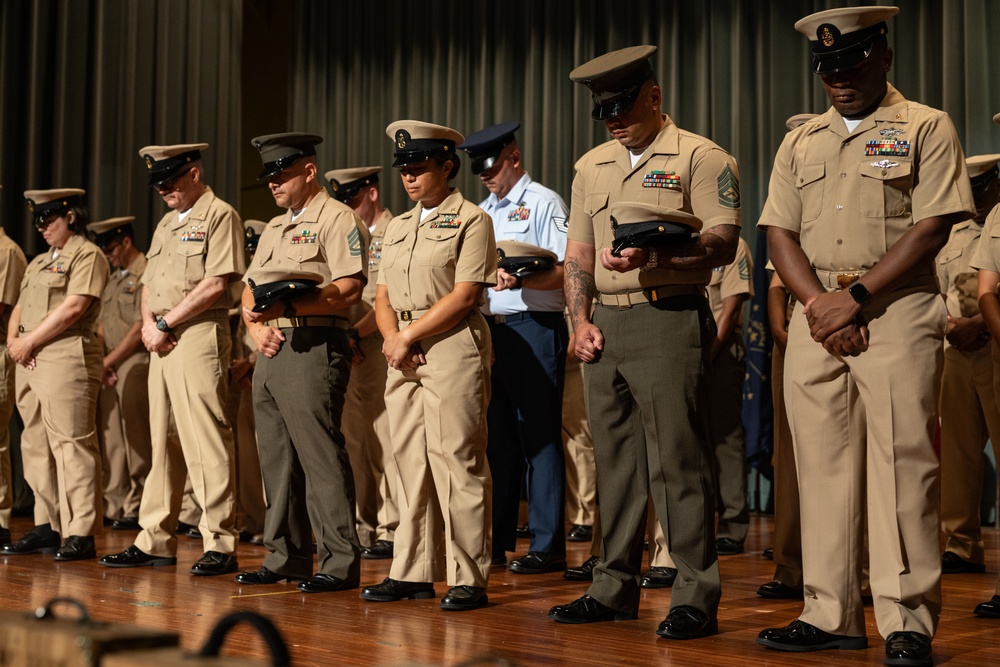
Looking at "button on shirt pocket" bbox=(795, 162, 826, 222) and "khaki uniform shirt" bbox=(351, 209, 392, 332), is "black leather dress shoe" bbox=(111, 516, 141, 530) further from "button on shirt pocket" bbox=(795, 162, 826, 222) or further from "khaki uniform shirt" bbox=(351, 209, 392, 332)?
"button on shirt pocket" bbox=(795, 162, 826, 222)

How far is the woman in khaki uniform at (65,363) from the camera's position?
477 centimetres

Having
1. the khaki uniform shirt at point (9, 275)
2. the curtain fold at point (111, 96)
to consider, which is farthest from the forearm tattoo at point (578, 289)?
the curtain fold at point (111, 96)

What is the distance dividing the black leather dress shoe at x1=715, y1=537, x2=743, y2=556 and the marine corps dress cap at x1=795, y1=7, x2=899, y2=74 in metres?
2.72

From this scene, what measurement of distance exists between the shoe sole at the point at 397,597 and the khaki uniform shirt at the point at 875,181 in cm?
164

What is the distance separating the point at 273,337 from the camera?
3875mm

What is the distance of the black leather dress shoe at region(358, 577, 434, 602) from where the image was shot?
353 cm

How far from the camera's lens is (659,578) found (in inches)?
152

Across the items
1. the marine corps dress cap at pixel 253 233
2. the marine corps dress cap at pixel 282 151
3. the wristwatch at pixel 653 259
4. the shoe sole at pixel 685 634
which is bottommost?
the shoe sole at pixel 685 634

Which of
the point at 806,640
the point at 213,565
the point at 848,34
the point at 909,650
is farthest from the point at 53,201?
the point at 909,650

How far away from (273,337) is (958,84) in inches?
167

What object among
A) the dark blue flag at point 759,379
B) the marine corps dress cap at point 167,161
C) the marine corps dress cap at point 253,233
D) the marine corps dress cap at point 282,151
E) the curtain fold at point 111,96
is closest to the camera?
the marine corps dress cap at point 282,151

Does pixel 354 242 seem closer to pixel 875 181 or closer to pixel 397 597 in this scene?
pixel 397 597

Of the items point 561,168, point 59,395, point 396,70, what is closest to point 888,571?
point 59,395

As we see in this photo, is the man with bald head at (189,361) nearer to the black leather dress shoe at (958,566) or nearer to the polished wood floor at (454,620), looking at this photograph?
the polished wood floor at (454,620)
